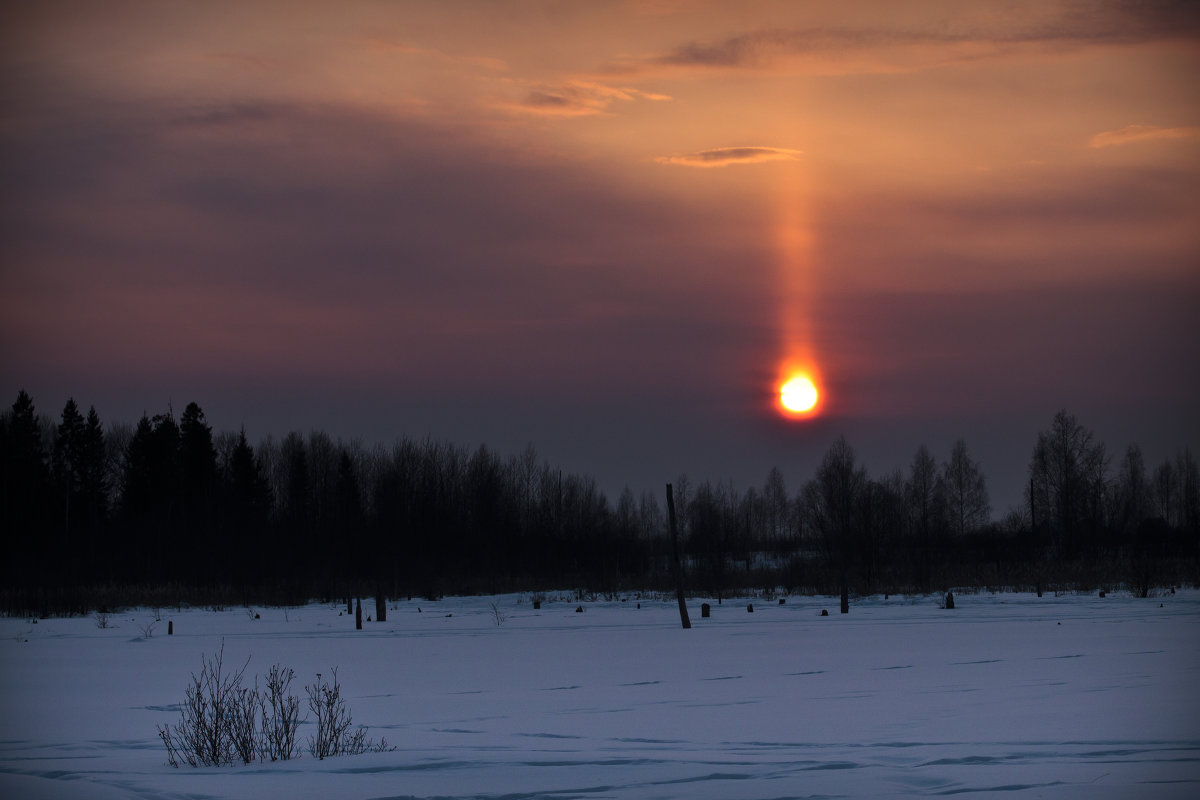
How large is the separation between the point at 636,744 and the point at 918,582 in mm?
39449

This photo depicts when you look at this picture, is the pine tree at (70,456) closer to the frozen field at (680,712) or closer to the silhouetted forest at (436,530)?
the silhouetted forest at (436,530)

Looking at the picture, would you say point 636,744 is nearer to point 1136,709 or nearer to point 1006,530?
point 1136,709

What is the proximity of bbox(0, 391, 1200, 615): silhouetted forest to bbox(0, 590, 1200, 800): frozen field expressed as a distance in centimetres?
1901

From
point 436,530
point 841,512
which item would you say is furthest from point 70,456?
point 841,512

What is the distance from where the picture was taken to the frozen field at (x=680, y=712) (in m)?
9.35

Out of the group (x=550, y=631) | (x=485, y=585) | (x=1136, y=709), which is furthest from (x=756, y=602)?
(x=1136, y=709)

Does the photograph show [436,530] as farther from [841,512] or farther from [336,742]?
[336,742]

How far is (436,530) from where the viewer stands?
267 ft

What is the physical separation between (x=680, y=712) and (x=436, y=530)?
226ft

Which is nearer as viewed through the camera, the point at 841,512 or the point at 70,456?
the point at 841,512

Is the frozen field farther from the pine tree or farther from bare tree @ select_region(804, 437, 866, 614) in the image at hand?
the pine tree

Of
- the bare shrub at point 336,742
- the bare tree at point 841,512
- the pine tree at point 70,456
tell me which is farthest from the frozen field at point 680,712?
the pine tree at point 70,456

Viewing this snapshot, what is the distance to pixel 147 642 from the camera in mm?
29781

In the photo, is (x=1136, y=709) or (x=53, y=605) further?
(x=53, y=605)
